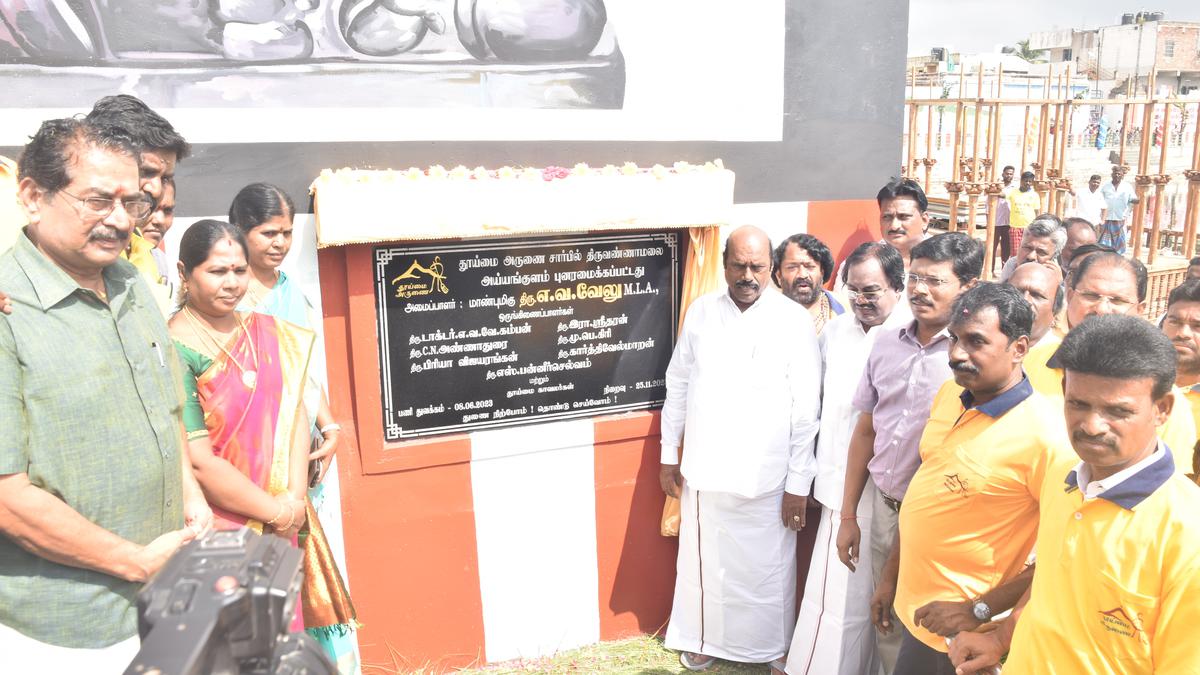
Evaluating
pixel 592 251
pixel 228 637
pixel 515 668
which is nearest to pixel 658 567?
pixel 515 668

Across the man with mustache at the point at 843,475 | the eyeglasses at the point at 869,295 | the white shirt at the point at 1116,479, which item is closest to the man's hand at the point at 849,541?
Answer: the man with mustache at the point at 843,475

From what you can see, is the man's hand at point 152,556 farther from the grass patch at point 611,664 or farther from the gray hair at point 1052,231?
the gray hair at point 1052,231

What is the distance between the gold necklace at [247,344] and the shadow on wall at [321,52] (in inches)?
39.1

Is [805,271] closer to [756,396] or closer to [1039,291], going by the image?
[756,396]

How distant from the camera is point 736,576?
150 inches

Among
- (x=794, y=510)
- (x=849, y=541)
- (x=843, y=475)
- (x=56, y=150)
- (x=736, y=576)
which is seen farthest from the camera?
(x=736, y=576)

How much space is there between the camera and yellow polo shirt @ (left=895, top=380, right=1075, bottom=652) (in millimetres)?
2299

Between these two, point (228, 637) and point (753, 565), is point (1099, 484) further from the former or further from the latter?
point (753, 565)

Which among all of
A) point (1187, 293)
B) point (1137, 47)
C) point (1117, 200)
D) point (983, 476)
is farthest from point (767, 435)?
point (1137, 47)

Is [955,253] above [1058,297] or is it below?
above

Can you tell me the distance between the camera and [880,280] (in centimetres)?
335

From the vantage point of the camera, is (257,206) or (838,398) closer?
(257,206)

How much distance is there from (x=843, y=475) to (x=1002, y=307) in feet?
4.38

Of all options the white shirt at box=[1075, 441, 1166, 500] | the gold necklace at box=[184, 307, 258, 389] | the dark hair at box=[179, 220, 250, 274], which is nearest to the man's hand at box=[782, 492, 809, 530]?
the white shirt at box=[1075, 441, 1166, 500]
